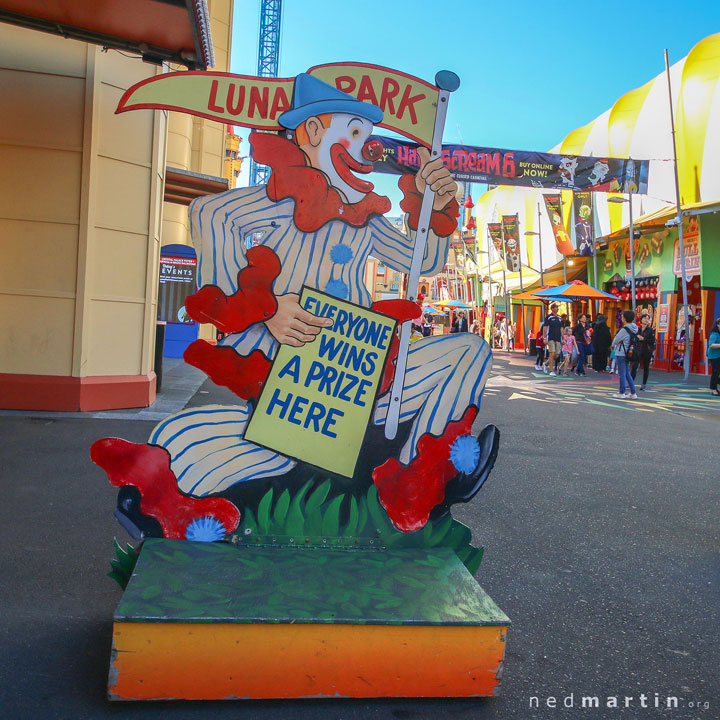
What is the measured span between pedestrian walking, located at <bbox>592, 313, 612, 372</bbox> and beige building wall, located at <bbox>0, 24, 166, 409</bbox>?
18.0m

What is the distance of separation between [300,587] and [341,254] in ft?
5.12

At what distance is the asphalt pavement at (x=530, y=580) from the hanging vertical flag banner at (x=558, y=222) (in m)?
22.4

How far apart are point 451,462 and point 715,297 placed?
2220 cm

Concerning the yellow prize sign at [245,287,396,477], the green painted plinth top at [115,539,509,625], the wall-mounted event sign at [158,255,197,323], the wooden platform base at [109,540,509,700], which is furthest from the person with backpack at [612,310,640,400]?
the wooden platform base at [109,540,509,700]

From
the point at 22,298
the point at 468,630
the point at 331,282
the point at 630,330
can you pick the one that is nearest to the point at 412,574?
the point at 468,630

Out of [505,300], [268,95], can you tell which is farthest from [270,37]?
[268,95]

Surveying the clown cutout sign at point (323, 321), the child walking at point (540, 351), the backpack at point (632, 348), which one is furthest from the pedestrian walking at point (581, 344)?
the clown cutout sign at point (323, 321)

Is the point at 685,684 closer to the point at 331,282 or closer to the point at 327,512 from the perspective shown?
the point at 327,512

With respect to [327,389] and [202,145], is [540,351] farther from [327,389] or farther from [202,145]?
[327,389]

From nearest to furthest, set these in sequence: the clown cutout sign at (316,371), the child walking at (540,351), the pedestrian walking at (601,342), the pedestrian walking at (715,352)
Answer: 1. the clown cutout sign at (316,371)
2. the pedestrian walking at (715,352)
3. the child walking at (540,351)
4. the pedestrian walking at (601,342)

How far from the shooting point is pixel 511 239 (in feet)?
115

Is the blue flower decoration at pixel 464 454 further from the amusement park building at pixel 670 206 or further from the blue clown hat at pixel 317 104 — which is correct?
the amusement park building at pixel 670 206

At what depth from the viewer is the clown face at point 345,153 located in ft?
11.7

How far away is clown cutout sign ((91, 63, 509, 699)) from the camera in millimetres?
3359
